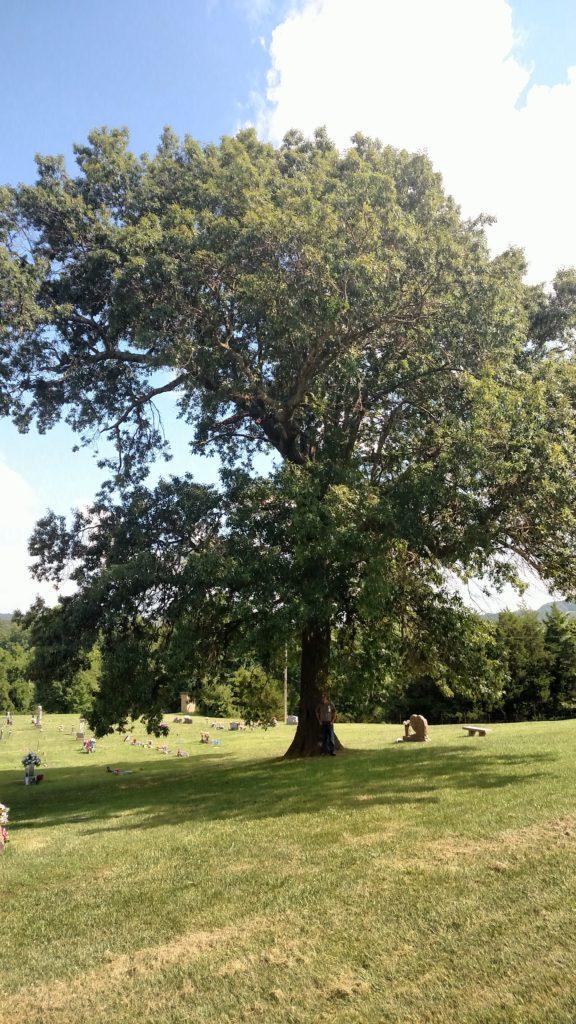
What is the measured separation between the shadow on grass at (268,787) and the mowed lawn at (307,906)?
115 millimetres

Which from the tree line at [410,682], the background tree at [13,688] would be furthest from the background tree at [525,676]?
the background tree at [13,688]

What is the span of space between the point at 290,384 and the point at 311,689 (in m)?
9.41

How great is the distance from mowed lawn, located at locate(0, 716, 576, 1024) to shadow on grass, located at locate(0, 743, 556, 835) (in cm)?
11

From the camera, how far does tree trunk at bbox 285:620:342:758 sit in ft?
62.7

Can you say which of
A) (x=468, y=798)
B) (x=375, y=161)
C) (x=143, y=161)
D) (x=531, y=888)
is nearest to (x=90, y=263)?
(x=143, y=161)

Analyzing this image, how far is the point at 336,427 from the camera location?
17.6 m

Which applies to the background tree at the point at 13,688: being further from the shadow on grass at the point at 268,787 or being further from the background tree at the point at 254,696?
the shadow on grass at the point at 268,787

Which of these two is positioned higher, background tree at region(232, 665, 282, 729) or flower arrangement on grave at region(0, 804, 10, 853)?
background tree at region(232, 665, 282, 729)

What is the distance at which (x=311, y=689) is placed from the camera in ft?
64.7

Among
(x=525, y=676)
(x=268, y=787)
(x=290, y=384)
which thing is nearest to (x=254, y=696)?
(x=268, y=787)

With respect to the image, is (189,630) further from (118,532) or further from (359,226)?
(359,226)

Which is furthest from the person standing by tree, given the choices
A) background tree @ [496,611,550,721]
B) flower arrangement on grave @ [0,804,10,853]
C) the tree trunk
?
background tree @ [496,611,550,721]

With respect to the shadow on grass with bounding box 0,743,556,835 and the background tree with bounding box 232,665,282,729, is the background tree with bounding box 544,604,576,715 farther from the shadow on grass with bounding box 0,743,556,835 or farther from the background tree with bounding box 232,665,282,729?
the background tree with bounding box 232,665,282,729

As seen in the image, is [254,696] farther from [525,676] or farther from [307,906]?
[525,676]
